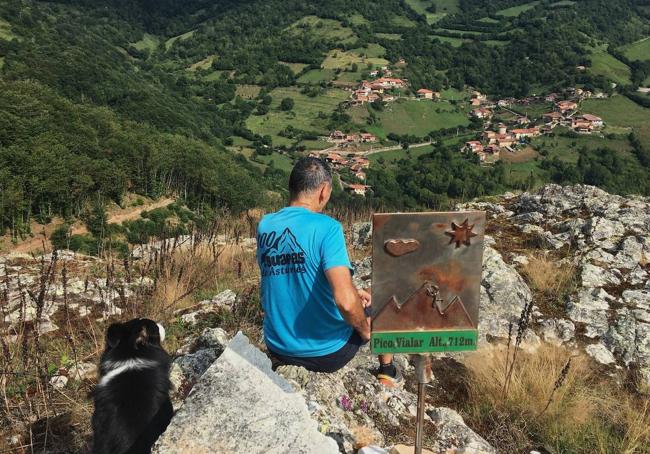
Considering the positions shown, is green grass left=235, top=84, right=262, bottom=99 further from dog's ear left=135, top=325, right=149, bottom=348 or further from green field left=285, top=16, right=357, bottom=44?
dog's ear left=135, top=325, right=149, bottom=348

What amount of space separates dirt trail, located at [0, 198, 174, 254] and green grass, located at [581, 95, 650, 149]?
7972cm

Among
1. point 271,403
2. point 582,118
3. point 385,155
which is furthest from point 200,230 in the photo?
point 582,118

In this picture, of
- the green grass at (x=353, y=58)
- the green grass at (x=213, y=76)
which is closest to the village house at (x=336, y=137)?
the green grass at (x=353, y=58)

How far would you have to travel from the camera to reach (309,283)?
2805 mm

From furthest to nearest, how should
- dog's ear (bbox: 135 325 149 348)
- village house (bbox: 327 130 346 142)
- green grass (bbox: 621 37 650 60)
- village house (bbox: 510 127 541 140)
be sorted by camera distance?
green grass (bbox: 621 37 650 60) → village house (bbox: 327 130 346 142) → village house (bbox: 510 127 541 140) → dog's ear (bbox: 135 325 149 348)

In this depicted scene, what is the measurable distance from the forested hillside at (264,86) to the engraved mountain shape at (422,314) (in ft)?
32.6

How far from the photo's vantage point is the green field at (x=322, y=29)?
145 meters

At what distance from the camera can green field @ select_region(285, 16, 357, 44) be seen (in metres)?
145

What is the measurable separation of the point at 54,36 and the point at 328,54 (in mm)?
75195

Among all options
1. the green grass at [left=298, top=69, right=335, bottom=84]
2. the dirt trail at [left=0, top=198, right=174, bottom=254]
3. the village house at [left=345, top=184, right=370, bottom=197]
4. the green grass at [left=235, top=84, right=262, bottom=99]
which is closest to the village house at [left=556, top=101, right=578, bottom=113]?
the green grass at [left=298, top=69, right=335, bottom=84]

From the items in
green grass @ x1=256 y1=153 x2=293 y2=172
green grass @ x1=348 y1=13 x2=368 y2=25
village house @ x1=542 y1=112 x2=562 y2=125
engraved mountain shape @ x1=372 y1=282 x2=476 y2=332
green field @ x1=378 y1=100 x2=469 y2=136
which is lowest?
green grass @ x1=256 y1=153 x2=293 y2=172

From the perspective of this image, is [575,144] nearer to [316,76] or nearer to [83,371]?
[316,76]

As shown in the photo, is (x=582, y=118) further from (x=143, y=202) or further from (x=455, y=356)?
(x=455, y=356)

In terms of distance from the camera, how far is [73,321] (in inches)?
184
